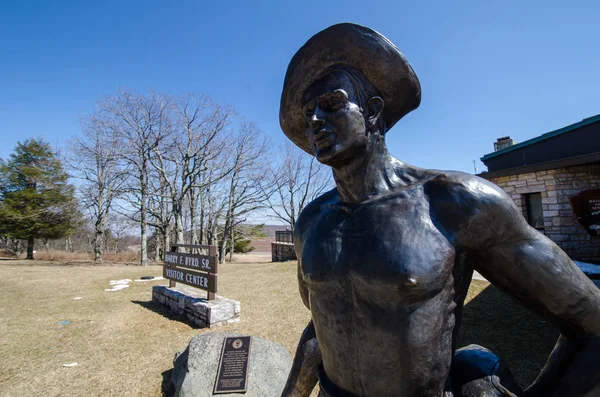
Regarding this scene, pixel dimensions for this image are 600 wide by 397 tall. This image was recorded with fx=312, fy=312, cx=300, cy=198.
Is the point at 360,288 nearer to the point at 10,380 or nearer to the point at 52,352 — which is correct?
the point at 10,380

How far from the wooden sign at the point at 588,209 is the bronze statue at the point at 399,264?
11.1 metres

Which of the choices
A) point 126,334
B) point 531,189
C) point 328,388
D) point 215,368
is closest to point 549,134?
point 531,189

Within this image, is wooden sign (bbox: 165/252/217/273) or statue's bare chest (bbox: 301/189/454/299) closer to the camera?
statue's bare chest (bbox: 301/189/454/299)

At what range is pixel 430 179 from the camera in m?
1.11

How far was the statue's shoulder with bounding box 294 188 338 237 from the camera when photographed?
1349 mm

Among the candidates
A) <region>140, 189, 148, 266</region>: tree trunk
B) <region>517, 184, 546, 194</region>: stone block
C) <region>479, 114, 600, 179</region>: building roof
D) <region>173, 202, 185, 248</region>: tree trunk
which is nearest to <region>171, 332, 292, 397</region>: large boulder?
<region>479, 114, 600, 179</region>: building roof

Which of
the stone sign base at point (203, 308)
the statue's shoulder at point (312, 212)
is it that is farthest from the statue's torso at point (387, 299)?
the stone sign base at point (203, 308)

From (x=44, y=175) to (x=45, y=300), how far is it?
19.7 m

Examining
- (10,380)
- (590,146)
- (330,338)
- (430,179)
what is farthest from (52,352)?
(590,146)

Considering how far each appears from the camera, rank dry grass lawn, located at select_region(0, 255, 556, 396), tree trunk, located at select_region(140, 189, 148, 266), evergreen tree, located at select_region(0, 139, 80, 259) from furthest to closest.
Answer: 1. evergreen tree, located at select_region(0, 139, 80, 259)
2. tree trunk, located at select_region(140, 189, 148, 266)
3. dry grass lawn, located at select_region(0, 255, 556, 396)

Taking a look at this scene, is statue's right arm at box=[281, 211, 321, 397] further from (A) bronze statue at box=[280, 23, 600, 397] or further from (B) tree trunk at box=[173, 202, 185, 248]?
(B) tree trunk at box=[173, 202, 185, 248]

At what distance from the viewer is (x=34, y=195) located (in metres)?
24.2

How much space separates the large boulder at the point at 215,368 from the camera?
164 inches

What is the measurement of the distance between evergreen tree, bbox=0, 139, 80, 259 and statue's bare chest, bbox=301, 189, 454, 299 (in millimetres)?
27560
